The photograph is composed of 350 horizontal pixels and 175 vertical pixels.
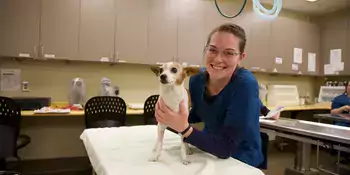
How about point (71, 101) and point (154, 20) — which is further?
point (154, 20)

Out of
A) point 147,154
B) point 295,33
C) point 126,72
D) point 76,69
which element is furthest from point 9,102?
point 295,33

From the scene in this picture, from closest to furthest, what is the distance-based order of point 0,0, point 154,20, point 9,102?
point 9,102, point 0,0, point 154,20

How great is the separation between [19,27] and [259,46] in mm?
3534

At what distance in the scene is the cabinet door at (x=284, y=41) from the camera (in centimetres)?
444

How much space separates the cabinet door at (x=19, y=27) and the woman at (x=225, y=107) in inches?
96.4

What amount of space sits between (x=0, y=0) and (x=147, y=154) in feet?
8.92

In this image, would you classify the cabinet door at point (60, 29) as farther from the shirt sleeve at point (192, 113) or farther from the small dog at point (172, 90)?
the small dog at point (172, 90)

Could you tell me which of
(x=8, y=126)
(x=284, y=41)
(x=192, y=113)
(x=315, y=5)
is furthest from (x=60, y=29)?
(x=315, y=5)

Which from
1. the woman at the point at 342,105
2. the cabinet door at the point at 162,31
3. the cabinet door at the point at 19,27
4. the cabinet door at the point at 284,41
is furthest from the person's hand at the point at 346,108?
the cabinet door at the point at 19,27

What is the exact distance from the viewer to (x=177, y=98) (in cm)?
94

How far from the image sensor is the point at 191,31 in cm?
365

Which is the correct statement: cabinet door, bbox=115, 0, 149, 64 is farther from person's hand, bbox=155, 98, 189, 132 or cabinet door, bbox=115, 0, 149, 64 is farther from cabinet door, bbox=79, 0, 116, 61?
person's hand, bbox=155, 98, 189, 132

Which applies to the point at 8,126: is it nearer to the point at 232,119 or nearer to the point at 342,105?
the point at 232,119

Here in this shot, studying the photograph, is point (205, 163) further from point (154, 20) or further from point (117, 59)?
point (154, 20)
